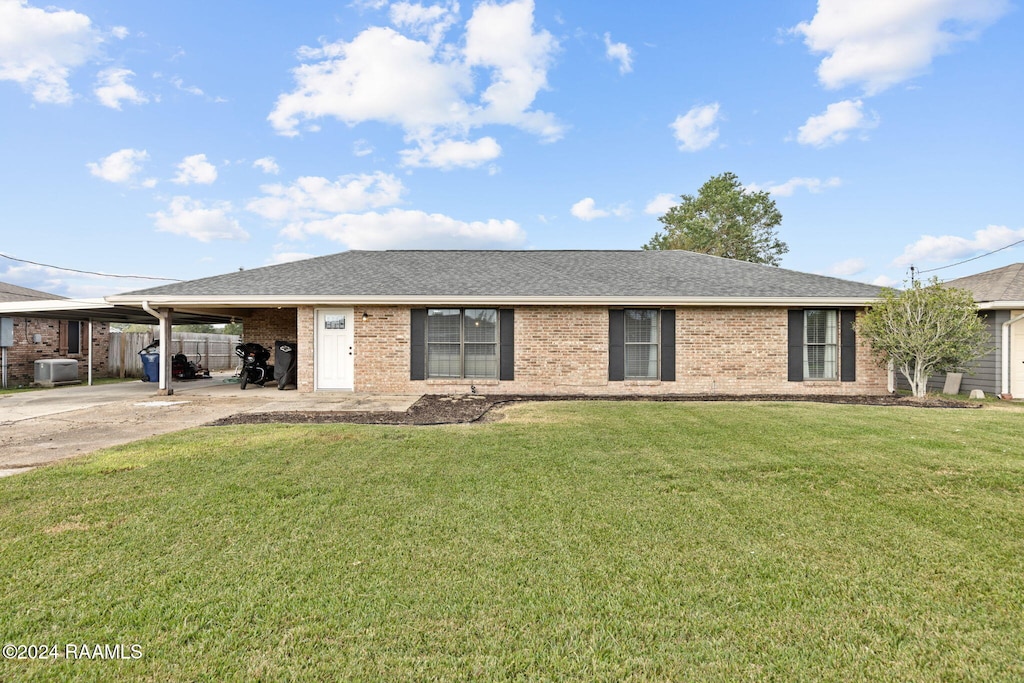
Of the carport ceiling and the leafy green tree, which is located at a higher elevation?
the leafy green tree

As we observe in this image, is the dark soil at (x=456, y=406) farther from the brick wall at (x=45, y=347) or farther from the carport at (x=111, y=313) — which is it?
the brick wall at (x=45, y=347)

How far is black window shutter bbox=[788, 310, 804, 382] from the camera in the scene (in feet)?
36.2

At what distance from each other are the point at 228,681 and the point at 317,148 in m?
19.7

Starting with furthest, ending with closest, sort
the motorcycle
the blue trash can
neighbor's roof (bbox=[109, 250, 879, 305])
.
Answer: the blue trash can, the motorcycle, neighbor's roof (bbox=[109, 250, 879, 305])

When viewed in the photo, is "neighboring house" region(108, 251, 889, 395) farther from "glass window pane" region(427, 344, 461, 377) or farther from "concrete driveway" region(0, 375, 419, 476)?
"concrete driveway" region(0, 375, 419, 476)

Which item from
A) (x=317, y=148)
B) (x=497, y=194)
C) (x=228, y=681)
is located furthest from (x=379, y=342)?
(x=497, y=194)

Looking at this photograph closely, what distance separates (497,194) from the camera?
21891 mm

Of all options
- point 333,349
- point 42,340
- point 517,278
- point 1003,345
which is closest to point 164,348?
point 333,349

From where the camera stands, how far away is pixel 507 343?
11.1 m

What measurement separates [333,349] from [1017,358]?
1639 centimetres

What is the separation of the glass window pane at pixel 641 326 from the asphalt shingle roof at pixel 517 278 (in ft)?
1.87

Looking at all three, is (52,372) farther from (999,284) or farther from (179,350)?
(999,284)

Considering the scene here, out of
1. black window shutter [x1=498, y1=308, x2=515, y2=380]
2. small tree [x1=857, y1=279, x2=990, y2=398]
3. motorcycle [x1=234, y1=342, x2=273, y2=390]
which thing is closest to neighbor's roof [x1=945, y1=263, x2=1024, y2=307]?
small tree [x1=857, y1=279, x2=990, y2=398]

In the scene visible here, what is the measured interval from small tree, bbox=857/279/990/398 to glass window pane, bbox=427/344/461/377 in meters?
9.51
